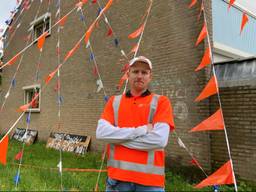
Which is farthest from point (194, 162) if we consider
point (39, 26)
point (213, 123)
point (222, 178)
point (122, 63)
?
point (39, 26)

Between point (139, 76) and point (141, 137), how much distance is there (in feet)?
1.69

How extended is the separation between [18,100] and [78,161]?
7990 mm

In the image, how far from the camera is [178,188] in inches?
210

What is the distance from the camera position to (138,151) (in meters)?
2.54

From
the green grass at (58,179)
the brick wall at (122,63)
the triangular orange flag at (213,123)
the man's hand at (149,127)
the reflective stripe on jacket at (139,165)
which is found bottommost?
the green grass at (58,179)

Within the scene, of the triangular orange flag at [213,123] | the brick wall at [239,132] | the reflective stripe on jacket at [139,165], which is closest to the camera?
the reflective stripe on jacket at [139,165]

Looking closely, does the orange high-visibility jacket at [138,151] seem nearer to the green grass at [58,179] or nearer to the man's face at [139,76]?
the man's face at [139,76]

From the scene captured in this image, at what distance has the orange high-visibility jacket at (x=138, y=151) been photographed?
2.47 metres

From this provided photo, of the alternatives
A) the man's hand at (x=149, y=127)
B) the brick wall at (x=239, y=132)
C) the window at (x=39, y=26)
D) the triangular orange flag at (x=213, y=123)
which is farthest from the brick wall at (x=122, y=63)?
the man's hand at (x=149, y=127)

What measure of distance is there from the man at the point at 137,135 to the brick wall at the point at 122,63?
3687 mm

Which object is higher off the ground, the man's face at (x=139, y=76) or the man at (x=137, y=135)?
the man's face at (x=139, y=76)

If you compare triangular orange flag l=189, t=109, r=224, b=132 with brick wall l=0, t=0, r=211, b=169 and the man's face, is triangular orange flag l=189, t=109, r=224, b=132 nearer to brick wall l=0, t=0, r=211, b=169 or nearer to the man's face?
the man's face

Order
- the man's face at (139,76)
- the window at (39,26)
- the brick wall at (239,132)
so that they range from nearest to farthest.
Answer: the man's face at (139,76) → the brick wall at (239,132) → the window at (39,26)

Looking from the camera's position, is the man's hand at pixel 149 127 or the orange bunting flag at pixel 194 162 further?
the orange bunting flag at pixel 194 162
